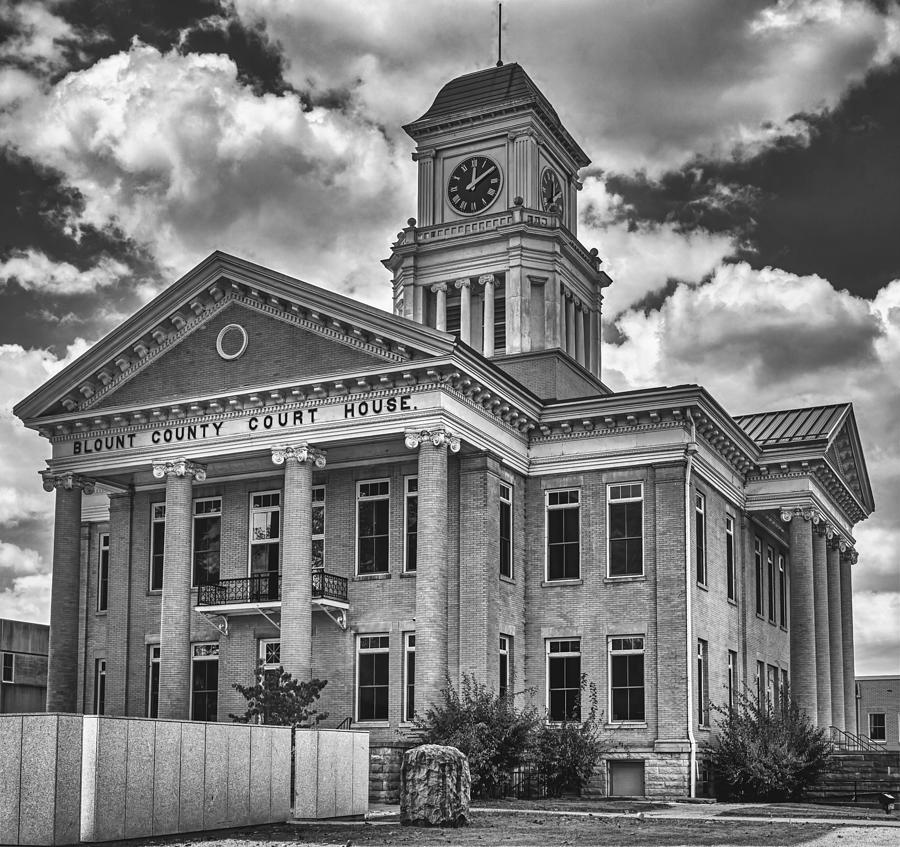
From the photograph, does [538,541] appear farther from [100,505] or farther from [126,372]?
[100,505]

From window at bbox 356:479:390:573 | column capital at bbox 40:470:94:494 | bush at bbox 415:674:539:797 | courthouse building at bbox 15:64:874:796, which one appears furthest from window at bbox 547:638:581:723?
column capital at bbox 40:470:94:494

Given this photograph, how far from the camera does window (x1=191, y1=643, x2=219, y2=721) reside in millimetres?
37719

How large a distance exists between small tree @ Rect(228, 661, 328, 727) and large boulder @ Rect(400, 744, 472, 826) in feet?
28.9

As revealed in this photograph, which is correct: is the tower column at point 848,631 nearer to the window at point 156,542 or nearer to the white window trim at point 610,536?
the white window trim at point 610,536

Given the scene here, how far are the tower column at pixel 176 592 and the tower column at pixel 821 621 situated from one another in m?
20.3

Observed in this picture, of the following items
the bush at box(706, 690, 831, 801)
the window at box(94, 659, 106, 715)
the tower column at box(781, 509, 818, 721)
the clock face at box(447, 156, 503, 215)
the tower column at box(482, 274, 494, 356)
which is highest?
the clock face at box(447, 156, 503, 215)

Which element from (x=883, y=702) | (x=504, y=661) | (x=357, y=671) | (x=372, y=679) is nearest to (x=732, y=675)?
(x=504, y=661)

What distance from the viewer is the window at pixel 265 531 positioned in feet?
122

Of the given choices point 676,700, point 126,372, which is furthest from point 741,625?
point 126,372

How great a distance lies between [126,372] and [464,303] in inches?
517

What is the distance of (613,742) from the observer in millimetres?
34719

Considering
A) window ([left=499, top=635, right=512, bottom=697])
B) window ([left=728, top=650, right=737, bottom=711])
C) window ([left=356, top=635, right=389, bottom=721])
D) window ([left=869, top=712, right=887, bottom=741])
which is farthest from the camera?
window ([left=869, top=712, right=887, bottom=741])

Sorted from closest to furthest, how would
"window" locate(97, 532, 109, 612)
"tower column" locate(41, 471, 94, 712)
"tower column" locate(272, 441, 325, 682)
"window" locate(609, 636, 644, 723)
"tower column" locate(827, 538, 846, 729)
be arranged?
"tower column" locate(272, 441, 325, 682), "window" locate(609, 636, 644, 723), "tower column" locate(41, 471, 94, 712), "window" locate(97, 532, 109, 612), "tower column" locate(827, 538, 846, 729)

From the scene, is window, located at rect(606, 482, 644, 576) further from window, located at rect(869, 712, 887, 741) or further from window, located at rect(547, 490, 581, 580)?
window, located at rect(869, 712, 887, 741)
